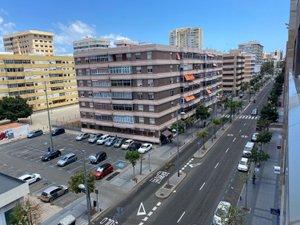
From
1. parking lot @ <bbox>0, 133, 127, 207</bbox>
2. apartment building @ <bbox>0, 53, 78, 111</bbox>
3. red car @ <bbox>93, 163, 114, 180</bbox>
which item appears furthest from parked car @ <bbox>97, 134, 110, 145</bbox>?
apartment building @ <bbox>0, 53, 78, 111</bbox>

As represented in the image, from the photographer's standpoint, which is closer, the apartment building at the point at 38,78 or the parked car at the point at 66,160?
the parked car at the point at 66,160

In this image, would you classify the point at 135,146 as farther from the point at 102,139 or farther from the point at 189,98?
the point at 189,98

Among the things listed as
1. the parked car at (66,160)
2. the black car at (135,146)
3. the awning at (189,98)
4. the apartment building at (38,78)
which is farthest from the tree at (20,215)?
the apartment building at (38,78)

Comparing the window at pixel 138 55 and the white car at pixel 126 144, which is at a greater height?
the window at pixel 138 55

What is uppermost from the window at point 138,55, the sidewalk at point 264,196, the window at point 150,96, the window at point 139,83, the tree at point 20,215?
the window at point 138,55

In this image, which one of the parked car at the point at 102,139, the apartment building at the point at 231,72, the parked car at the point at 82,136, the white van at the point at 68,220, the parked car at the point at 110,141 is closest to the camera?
the white van at the point at 68,220

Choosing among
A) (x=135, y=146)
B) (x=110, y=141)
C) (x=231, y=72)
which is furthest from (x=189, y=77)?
(x=231, y=72)

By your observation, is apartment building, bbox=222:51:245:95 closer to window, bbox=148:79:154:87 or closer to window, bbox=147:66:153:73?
window, bbox=148:79:154:87

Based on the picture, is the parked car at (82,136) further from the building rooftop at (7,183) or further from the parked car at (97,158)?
the building rooftop at (7,183)
